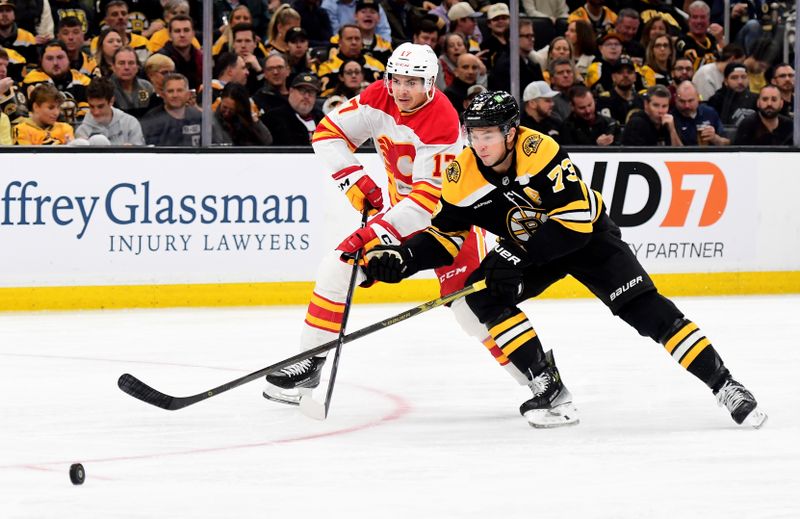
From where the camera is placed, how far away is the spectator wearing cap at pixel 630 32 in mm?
8648

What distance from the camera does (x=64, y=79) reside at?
7242mm

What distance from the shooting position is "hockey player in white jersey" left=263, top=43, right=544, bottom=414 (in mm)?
4520

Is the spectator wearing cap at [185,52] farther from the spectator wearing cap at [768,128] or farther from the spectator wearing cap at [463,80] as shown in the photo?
the spectator wearing cap at [768,128]

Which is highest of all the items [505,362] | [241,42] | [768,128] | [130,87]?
[241,42]

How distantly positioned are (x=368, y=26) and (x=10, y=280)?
2473 millimetres

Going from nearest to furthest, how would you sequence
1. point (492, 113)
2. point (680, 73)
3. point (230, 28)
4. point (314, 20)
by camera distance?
point (492, 113) → point (230, 28) → point (314, 20) → point (680, 73)

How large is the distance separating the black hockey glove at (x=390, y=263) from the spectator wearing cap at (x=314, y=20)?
399 centimetres

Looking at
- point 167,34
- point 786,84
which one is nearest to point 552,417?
point 167,34

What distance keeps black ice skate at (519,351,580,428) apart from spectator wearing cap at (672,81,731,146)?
4.33 metres

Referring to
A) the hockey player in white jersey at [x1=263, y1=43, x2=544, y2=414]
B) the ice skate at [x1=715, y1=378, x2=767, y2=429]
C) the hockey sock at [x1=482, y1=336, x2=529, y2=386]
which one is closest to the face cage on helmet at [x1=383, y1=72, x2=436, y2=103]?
the hockey player in white jersey at [x1=263, y1=43, x2=544, y2=414]

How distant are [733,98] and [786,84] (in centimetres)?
35

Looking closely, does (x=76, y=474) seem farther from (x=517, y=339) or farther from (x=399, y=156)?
(x=399, y=156)

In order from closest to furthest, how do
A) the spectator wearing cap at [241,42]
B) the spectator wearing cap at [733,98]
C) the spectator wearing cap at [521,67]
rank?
1. the spectator wearing cap at [241,42]
2. the spectator wearing cap at [521,67]
3. the spectator wearing cap at [733,98]

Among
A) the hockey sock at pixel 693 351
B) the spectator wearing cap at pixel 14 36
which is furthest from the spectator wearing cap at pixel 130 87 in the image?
the hockey sock at pixel 693 351
